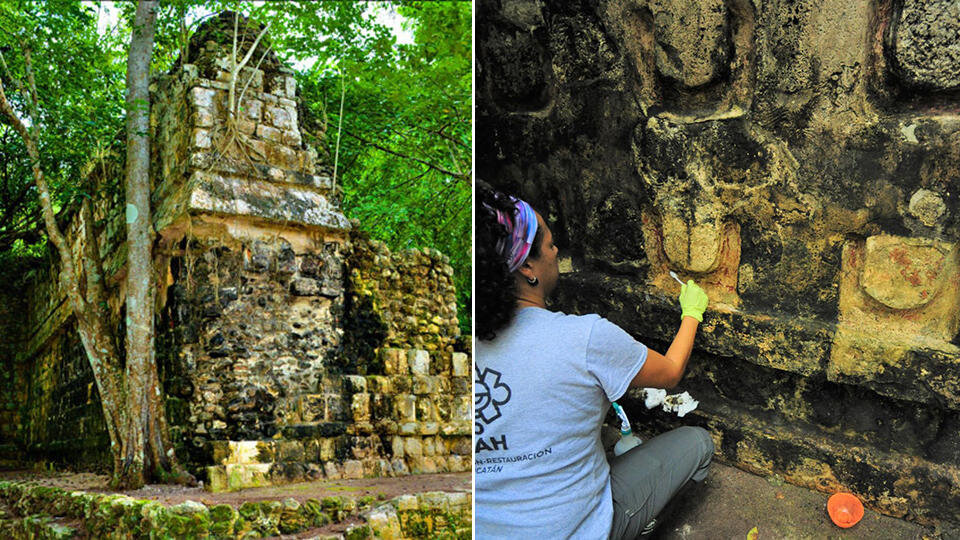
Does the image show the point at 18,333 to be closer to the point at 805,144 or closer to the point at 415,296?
the point at 415,296

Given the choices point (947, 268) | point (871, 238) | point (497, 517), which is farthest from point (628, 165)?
point (497, 517)

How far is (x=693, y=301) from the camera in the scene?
1.51 metres

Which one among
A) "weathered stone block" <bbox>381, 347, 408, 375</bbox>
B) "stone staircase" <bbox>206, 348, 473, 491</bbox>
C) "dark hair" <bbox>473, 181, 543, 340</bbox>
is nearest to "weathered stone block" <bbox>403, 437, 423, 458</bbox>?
"stone staircase" <bbox>206, 348, 473, 491</bbox>

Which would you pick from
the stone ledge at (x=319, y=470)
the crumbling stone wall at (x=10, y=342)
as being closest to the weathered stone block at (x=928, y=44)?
the stone ledge at (x=319, y=470)

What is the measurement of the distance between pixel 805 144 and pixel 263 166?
12.2ft

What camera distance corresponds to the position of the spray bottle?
5.40 feet

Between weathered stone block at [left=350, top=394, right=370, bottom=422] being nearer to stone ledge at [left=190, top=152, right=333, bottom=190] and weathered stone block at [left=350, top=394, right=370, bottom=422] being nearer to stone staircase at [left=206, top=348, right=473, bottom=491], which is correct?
stone staircase at [left=206, top=348, right=473, bottom=491]

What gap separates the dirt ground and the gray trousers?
5 cm

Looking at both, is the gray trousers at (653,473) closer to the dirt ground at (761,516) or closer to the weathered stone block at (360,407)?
the dirt ground at (761,516)

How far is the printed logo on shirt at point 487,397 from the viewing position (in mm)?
1410

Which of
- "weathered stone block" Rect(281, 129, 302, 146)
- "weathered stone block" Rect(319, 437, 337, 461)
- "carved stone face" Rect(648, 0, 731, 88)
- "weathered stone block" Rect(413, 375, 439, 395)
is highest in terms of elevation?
"weathered stone block" Rect(281, 129, 302, 146)

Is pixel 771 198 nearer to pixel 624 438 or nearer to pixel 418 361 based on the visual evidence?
pixel 624 438

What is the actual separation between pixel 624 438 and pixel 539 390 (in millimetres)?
390

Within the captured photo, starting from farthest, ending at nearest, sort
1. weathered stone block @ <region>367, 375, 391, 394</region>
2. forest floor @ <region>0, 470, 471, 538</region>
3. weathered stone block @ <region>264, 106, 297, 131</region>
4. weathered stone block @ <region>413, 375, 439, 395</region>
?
weathered stone block @ <region>413, 375, 439, 395</region>, weathered stone block @ <region>367, 375, 391, 394</region>, weathered stone block @ <region>264, 106, 297, 131</region>, forest floor @ <region>0, 470, 471, 538</region>
